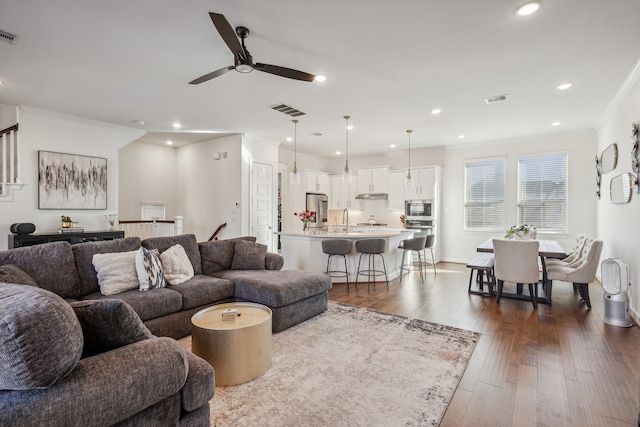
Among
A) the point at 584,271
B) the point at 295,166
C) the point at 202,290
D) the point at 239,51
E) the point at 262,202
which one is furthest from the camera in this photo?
the point at 262,202

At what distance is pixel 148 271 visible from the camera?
304 cm

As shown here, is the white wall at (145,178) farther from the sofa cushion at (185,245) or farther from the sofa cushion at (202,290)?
the sofa cushion at (202,290)

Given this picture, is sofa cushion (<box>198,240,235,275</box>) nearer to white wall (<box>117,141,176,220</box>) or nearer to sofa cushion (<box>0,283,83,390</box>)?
sofa cushion (<box>0,283,83,390</box>)

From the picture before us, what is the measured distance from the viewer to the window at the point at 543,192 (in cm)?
643

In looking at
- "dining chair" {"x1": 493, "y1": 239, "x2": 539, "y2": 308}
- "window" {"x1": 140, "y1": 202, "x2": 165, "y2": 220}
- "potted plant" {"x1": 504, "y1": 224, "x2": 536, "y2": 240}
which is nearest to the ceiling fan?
"dining chair" {"x1": 493, "y1": 239, "x2": 539, "y2": 308}

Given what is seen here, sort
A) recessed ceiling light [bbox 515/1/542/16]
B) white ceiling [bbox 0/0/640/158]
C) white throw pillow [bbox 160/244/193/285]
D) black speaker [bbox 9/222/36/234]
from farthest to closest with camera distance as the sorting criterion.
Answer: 1. black speaker [bbox 9/222/36/234]
2. white throw pillow [bbox 160/244/193/285]
3. white ceiling [bbox 0/0/640/158]
4. recessed ceiling light [bbox 515/1/542/16]

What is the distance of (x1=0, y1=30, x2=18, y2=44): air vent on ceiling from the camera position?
9.29ft

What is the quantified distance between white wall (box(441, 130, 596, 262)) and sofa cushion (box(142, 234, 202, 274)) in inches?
236

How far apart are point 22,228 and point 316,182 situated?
235 inches

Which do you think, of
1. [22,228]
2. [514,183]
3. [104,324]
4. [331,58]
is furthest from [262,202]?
[104,324]

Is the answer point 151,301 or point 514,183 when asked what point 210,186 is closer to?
point 151,301

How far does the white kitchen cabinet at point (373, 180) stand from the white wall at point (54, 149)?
5513 millimetres

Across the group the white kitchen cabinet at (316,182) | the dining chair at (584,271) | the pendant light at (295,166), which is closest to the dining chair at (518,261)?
the dining chair at (584,271)

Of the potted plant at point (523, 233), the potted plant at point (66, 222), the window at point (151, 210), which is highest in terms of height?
the window at point (151, 210)
